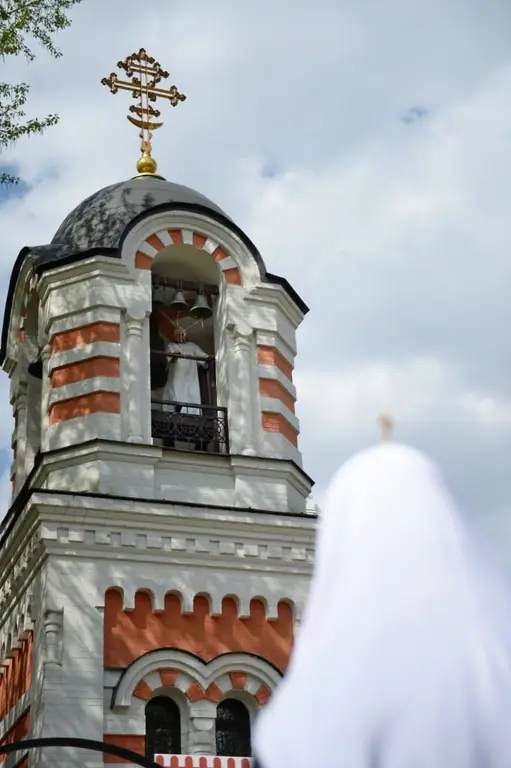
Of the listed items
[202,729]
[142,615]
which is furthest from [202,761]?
[142,615]

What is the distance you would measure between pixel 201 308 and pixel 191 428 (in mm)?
1829

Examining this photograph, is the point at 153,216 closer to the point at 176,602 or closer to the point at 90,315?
the point at 90,315

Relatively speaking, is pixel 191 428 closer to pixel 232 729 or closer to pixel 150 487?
pixel 150 487

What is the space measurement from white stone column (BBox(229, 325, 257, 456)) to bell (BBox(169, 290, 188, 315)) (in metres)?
0.84

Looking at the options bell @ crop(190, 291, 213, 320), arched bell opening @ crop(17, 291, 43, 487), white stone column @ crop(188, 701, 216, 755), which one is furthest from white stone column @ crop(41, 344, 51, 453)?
white stone column @ crop(188, 701, 216, 755)

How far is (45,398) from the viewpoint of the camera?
1540 centimetres

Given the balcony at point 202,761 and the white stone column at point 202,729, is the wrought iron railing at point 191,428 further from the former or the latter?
the balcony at point 202,761

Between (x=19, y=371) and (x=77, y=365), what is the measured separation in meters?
2.41

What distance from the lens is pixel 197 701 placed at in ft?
43.1

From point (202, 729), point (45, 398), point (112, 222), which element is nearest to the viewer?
point (202, 729)

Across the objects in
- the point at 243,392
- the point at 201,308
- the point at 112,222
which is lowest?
the point at 243,392

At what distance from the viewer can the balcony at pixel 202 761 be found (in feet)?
39.7

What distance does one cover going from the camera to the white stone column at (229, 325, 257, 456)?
15.1m

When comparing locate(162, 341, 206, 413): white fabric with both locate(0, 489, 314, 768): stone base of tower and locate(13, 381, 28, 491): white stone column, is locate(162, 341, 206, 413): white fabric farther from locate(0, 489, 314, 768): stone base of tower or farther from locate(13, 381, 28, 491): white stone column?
locate(13, 381, 28, 491): white stone column
